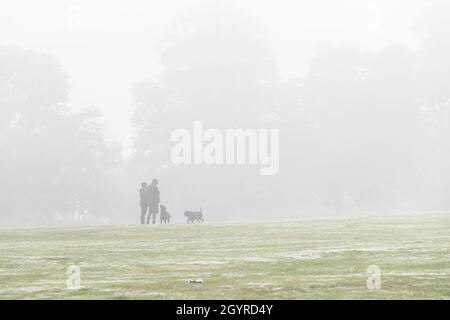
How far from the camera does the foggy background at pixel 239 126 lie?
245 ft

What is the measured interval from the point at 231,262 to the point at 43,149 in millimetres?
53744

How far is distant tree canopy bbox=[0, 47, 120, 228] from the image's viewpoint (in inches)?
2837

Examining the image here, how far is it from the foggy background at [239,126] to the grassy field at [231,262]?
35.4 meters

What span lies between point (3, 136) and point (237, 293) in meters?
62.3

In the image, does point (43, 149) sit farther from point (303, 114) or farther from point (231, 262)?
point (231, 262)

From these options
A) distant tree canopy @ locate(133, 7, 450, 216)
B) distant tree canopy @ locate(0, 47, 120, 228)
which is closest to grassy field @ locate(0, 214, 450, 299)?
distant tree canopy @ locate(0, 47, 120, 228)

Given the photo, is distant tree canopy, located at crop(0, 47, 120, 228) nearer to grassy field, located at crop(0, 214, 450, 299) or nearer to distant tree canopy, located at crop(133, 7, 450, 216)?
distant tree canopy, located at crop(133, 7, 450, 216)

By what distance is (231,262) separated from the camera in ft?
73.1

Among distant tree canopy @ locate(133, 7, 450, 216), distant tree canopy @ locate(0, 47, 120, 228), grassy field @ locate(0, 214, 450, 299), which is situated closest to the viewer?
grassy field @ locate(0, 214, 450, 299)

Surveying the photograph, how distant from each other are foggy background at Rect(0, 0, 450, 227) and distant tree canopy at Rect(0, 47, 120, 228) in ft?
0.38

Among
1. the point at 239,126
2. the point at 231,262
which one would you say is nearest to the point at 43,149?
the point at 239,126

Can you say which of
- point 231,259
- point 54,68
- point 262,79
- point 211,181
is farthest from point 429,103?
point 231,259

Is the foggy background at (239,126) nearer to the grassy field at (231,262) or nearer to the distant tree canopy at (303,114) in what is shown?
the distant tree canopy at (303,114)

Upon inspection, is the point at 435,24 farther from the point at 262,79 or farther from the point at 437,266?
the point at 437,266
